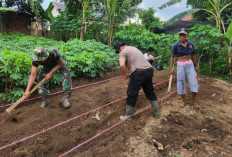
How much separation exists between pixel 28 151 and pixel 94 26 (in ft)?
25.0

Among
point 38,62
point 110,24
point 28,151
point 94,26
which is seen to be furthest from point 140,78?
point 94,26

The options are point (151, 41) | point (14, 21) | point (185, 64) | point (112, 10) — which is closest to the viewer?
point (185, 64)

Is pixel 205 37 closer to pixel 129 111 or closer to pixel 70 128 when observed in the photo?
pixel 129 111

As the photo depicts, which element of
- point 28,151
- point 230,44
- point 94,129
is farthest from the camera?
point 230,44

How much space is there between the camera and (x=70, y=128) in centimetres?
271

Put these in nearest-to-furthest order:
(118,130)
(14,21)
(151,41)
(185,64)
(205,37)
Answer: (118,130) < (185,64) < (205,37) < (151,41) < (14,21)

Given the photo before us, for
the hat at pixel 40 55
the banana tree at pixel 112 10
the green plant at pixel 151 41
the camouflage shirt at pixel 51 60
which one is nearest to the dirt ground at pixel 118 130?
the camouflage shirt at pixel 51 60

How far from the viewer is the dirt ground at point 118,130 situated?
87.6 inches

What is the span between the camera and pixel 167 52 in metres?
7.01

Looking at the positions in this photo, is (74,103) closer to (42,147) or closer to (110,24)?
(42,147)

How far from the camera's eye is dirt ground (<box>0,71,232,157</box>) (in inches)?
87.6

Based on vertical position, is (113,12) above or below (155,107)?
above

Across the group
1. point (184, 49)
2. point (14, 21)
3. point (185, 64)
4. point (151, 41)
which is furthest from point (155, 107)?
point (14, 21)

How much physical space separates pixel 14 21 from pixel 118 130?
12863mm
